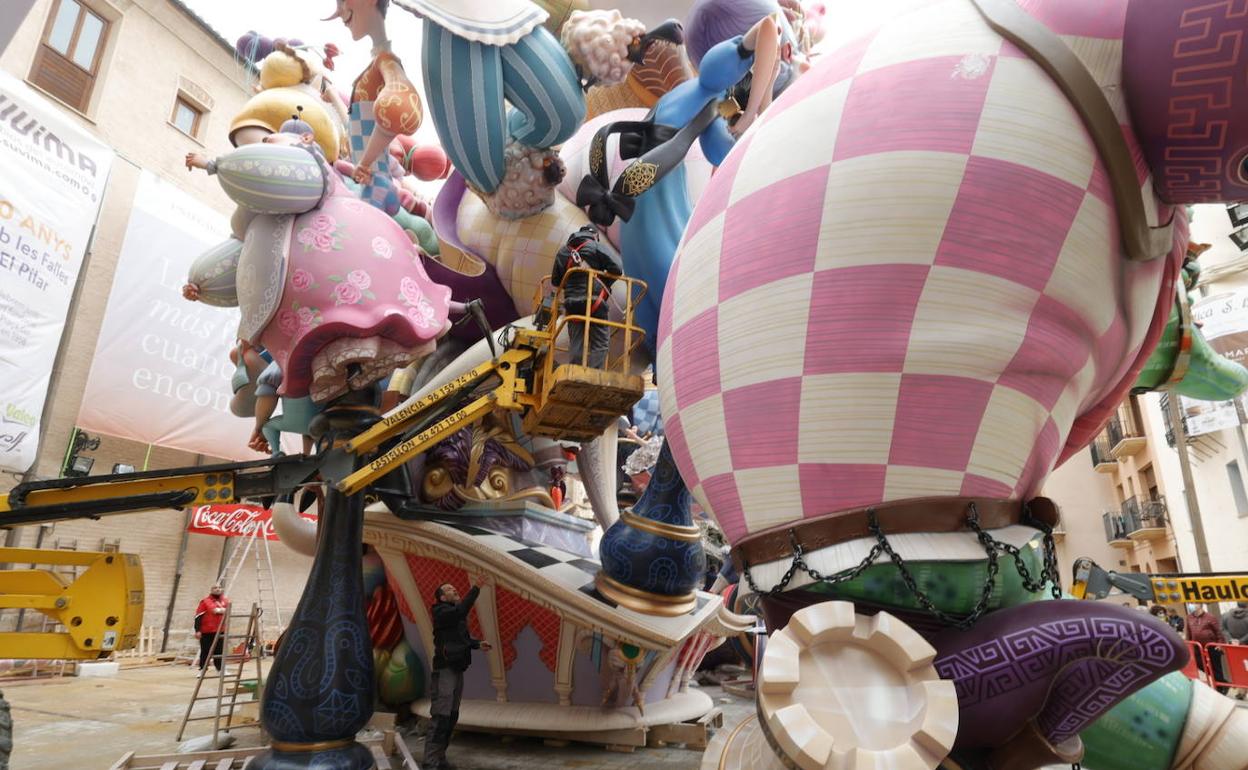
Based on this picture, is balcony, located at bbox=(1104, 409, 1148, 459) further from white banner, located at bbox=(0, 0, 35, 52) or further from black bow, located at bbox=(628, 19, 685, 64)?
white banner, located at bbox=(0, 0, 35, 52)

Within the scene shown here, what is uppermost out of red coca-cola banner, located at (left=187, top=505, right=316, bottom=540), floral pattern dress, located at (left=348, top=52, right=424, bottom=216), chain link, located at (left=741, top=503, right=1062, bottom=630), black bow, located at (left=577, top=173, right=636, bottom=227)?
floral pattern dress, located at (left=348, top=52, right=424, bottom=216)

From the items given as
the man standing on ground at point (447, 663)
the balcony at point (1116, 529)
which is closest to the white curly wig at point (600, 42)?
the man standing on ground at point (447, 663)

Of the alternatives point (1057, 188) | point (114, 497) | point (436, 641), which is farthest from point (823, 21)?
point (114, 497)

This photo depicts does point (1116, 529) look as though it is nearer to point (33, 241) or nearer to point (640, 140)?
point (640, 140)

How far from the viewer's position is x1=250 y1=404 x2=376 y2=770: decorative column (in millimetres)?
2545

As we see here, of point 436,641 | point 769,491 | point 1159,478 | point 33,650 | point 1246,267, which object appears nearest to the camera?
point 769,491

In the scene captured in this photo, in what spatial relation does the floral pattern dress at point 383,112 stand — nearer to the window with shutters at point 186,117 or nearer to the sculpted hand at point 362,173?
the sculpted hand at point 362,173

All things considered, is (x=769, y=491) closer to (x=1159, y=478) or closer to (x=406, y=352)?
(x=406, y=352)

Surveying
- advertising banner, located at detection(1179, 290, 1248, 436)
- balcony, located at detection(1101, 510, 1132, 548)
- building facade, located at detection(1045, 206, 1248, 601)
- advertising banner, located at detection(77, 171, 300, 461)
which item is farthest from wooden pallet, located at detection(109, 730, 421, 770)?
balcony, located at detection(1101, 510, 1132, 548)

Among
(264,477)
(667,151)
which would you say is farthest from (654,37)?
(264,477)

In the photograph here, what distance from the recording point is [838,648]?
2.94ft

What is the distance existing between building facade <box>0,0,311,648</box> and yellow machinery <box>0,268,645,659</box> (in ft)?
22.1

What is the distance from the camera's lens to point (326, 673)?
8.54 ft

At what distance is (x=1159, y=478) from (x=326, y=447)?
16.4 metres
